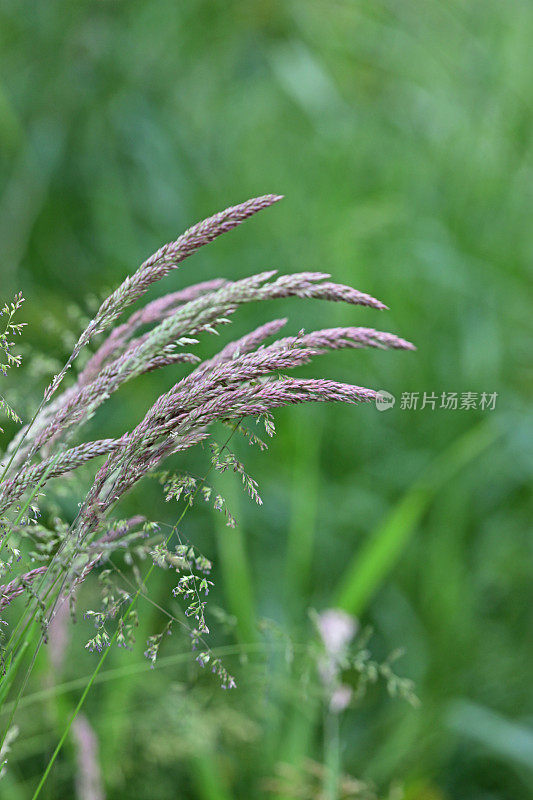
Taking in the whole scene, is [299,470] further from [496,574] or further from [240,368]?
[240,368]

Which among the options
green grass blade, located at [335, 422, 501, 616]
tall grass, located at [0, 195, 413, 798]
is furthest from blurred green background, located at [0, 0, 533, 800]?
tall grass, located at [0, 195, 413, 798]

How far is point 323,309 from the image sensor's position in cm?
238

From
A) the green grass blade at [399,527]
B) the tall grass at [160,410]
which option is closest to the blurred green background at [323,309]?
the green grass blade at [399,527]

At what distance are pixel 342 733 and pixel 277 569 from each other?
1.35ft

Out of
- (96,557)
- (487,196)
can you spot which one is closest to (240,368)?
(96,557)

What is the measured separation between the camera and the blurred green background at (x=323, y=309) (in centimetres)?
172

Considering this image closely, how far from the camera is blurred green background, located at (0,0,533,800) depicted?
1.72m
